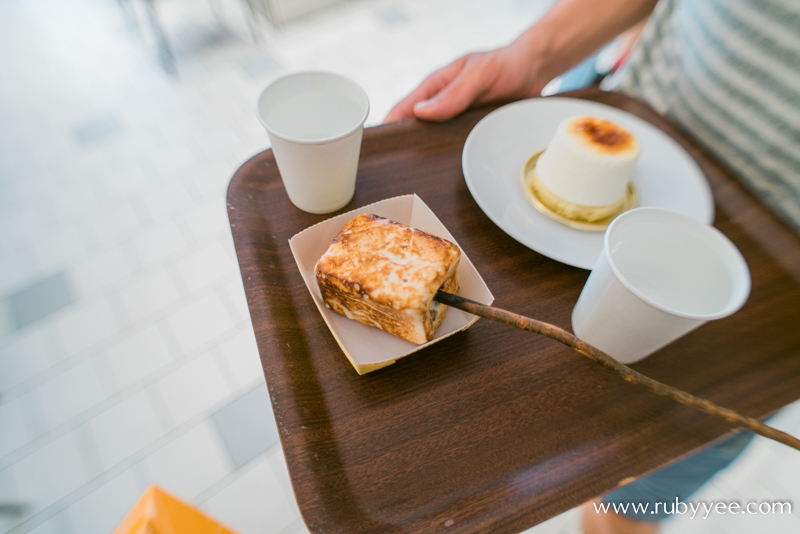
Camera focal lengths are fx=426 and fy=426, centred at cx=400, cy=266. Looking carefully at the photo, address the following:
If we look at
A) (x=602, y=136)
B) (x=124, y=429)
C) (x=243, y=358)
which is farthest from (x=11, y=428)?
(x=602, y=136)

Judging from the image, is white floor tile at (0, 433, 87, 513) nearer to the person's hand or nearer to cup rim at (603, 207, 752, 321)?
the person's hand

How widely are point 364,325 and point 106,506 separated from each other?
91 cm

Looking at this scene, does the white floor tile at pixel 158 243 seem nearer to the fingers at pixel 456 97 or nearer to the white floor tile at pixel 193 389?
the white floor tile at pixel 193 389

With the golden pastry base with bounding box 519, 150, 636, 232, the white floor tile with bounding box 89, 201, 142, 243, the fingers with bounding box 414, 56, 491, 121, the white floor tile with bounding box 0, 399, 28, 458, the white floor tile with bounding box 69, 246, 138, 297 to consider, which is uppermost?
the fingers with bounding box 414, 56, 491, 121

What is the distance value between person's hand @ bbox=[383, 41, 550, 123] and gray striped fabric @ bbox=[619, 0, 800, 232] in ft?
0.86

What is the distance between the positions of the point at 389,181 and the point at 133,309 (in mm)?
1007

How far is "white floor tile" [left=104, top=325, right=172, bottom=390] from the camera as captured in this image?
112cm

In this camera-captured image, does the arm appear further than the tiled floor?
No

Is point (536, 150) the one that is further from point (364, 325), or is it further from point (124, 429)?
point (124, 429)

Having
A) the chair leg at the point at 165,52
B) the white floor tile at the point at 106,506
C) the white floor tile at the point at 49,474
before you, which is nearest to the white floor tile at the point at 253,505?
the white floor tile at the point at 106,506

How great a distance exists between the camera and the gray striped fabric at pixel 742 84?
2.12ft

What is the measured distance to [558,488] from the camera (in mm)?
404

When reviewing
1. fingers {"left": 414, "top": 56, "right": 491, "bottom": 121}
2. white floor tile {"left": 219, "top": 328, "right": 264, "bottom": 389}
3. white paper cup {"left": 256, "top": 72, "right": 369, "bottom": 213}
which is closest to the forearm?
fingers {"left": 414, "top": 56, "right": 491, "bottom": 121}

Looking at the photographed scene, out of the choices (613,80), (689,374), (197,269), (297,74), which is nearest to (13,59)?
(197,269)
